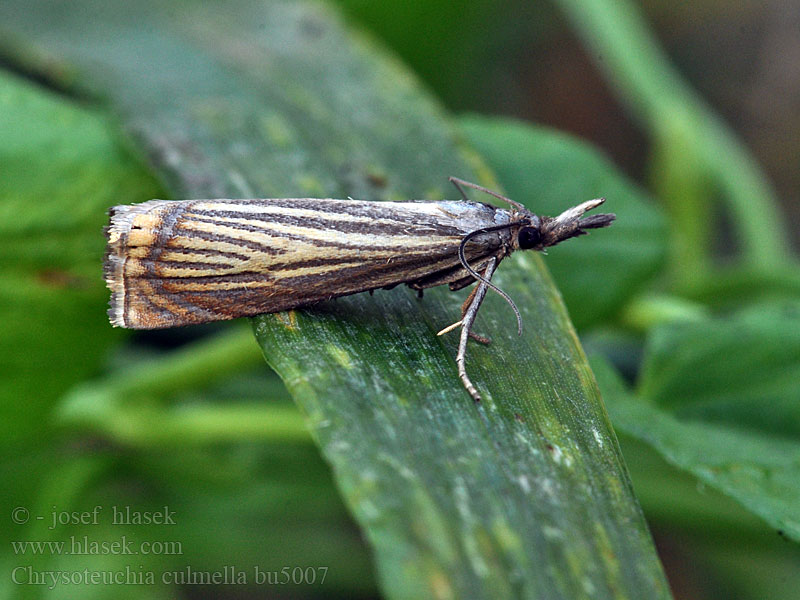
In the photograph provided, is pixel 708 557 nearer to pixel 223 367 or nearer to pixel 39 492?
pixel 223 367

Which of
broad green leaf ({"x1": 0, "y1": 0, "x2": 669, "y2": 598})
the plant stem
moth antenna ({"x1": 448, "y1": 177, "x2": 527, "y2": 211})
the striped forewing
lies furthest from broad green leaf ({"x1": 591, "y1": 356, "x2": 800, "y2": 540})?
the plant stem

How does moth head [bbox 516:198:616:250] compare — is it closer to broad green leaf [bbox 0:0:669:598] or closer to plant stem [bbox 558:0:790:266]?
broad green leaf [bbox 0:0:669:598]

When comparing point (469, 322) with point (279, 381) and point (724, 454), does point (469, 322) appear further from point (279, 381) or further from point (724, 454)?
point (279, 381)

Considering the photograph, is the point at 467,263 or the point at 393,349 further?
the point at 467,263

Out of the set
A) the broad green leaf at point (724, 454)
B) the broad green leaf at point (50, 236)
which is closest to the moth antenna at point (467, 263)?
the broad green leaf at point (724, 454)

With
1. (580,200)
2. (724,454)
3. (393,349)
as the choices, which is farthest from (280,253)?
(580,200)

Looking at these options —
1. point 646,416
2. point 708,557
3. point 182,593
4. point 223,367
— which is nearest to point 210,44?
point 223,367

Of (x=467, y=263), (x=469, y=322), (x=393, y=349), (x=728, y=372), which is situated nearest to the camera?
(x=393, y=349)
